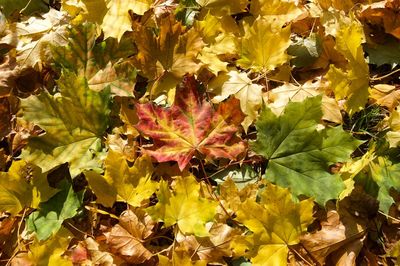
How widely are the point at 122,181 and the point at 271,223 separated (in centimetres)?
39

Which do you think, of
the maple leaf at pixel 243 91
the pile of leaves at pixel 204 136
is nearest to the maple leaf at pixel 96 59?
the pile of leaves at pixel 204 136

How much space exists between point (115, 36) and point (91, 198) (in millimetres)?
464

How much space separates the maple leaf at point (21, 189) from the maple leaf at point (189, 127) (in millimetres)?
297

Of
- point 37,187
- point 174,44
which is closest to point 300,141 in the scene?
point 174,44

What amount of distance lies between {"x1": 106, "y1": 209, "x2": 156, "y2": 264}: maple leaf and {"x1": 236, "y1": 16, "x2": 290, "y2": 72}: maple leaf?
517mm

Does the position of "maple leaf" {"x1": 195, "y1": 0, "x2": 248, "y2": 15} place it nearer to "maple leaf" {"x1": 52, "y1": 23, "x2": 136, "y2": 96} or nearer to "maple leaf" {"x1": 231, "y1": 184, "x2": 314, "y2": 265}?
"maple leaf" {"x1": 52, "y1": 23, "x2": 136, "y2": 96}

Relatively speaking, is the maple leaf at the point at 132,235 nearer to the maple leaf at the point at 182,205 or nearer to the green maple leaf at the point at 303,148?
the maple leaf at the point at 182,205

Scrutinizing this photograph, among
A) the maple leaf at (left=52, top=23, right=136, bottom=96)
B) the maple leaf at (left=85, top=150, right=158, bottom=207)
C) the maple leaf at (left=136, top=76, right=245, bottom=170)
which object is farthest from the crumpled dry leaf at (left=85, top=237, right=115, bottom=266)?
the maple leaf at (left=52, top=23, right=136, bottom=96)

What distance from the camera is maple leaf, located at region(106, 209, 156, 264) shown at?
3.67 ft

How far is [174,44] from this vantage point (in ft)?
4.21

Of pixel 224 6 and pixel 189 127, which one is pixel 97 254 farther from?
pixel 224 6

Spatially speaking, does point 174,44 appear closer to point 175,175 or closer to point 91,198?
point 175,175

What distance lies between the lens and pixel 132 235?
1.14 m

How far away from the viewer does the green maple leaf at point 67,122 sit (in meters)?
1.18
